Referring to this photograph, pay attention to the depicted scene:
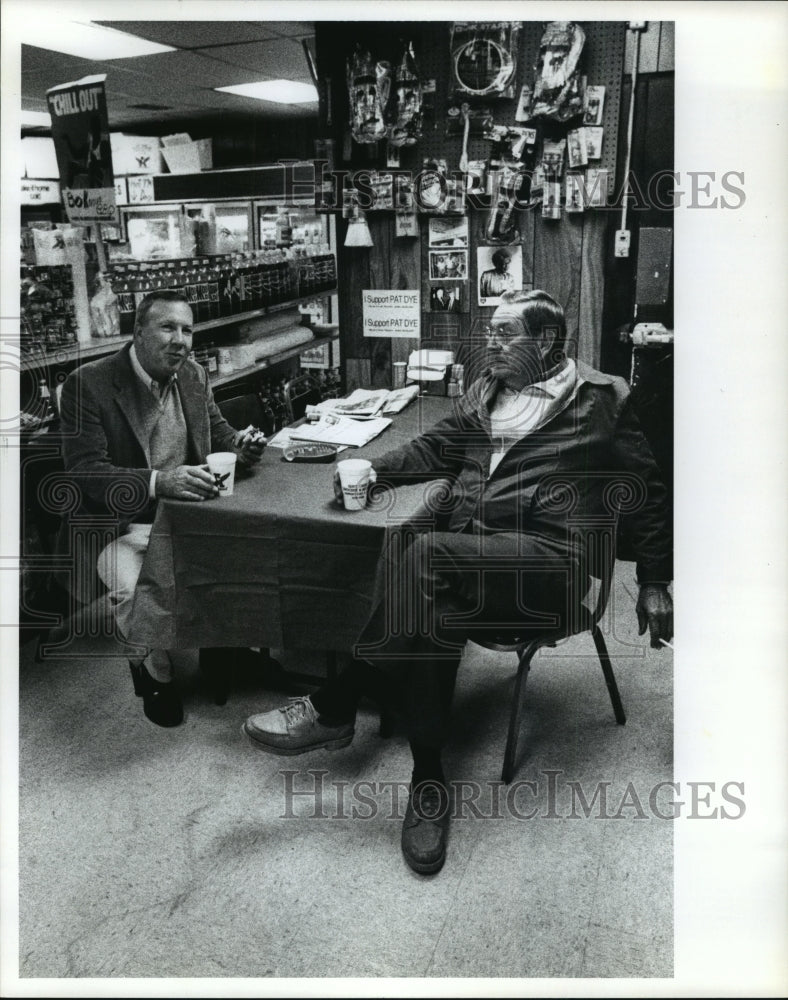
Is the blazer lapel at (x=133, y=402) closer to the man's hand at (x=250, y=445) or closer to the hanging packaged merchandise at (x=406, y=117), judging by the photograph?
the man's hand at (x=250, y=445)

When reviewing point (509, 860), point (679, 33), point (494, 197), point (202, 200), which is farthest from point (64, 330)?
point (509, 860)

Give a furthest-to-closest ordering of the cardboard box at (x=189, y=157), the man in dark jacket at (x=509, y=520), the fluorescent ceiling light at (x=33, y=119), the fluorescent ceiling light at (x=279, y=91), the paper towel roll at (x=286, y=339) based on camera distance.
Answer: the paper towel roll at (x=286, y=339) < the cardboard box at (x=189, y=157) < the man in dark jacket at (x=509, y=520) < the fluorescent ceiling light at (x=279, y=91) < the fluorescent ceiling light at (x=33, y=119)

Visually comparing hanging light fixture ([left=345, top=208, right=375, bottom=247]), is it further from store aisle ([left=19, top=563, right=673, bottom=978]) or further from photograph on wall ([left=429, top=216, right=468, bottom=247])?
store aisle ([left=19, top=563, right=673, bottom=978])

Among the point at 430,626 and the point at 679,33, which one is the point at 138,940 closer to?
the point at 430,626

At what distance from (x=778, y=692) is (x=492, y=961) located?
84 centimetres

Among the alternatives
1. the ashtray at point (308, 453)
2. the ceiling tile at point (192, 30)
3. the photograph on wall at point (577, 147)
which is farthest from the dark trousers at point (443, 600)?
the ceiling tile at point (192, 30)

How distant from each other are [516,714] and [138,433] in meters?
1.14

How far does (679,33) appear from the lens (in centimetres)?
172

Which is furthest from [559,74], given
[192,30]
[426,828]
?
[426,828]

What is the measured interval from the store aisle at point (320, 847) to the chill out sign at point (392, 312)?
78cm

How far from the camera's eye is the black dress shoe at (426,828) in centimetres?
193

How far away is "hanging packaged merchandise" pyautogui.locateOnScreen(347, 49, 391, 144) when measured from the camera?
1.86 m

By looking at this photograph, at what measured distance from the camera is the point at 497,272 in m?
1.95

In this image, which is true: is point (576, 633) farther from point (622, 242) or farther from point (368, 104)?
point (368, 104)
